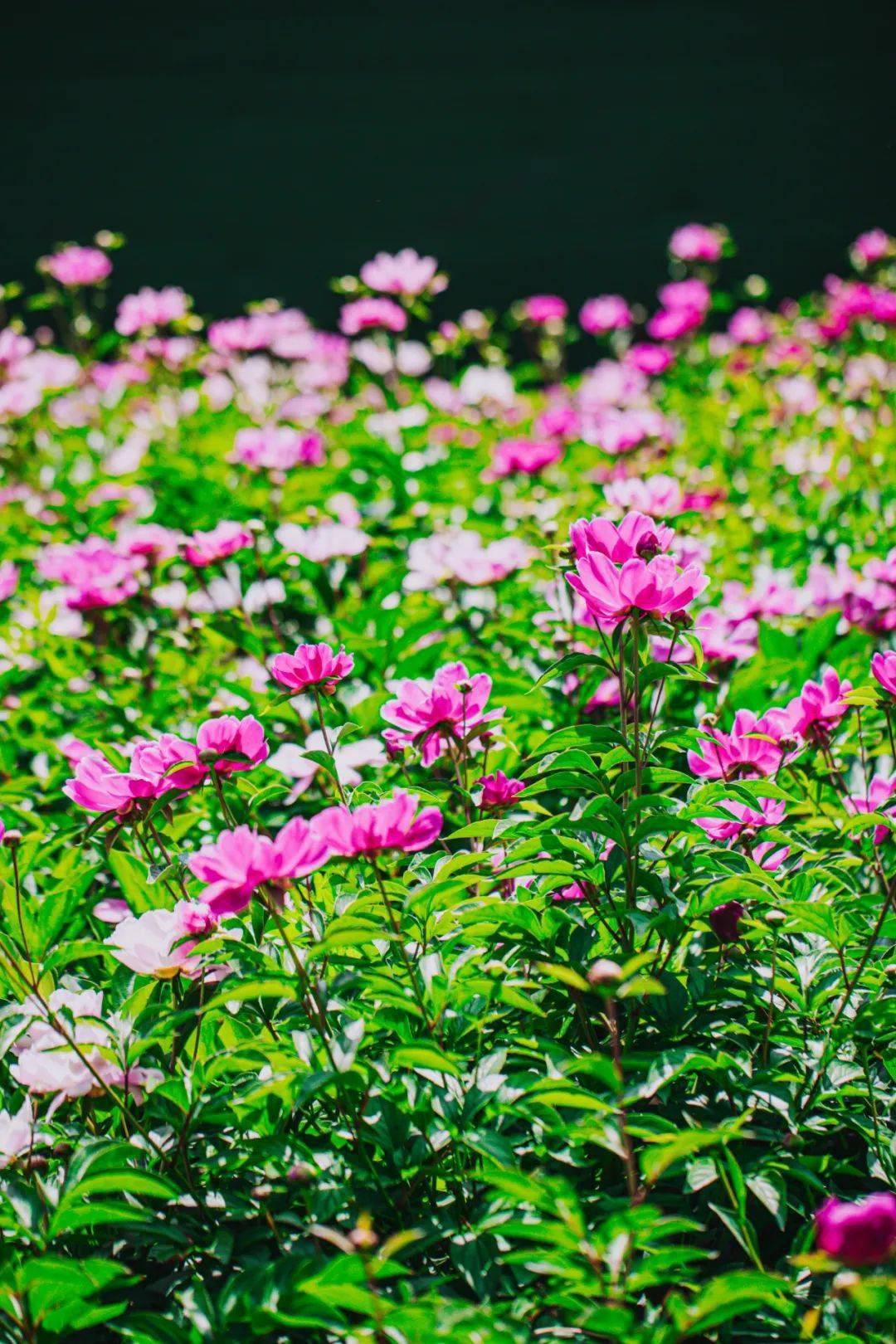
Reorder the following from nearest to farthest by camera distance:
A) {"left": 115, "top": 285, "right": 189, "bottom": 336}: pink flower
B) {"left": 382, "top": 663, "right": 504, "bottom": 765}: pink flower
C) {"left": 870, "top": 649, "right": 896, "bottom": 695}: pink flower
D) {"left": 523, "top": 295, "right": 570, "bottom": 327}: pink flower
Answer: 1. {"left": 870, "top": 649, "right": 896, "bottom": 695}: pink flower
2. {"left": 382, "top": 663, "right": 504, "bottom": 765}: pink flower
3. {"left": 115, "top": 285, "right": 189, "bottom": 336}: pink flower
4. {"left": 523, "top": 295, "right": 570, "bottom": 327}: pink flower

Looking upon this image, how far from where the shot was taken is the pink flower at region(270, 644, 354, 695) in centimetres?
142

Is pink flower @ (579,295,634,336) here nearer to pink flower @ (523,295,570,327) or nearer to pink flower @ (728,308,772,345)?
pink flower @ (523,295,570,327)

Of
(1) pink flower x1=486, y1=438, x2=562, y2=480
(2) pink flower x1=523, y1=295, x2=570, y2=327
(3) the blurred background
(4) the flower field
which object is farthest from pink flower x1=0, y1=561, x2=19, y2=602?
(3) the blurred background

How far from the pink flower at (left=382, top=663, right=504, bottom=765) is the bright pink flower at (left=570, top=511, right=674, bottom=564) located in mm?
243

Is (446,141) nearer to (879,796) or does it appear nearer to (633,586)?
(879,796)

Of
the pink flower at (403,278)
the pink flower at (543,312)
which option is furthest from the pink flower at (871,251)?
the pink flower at (403,278)

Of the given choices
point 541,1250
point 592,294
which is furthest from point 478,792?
point 592,294

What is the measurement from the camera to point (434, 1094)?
47.0 inches

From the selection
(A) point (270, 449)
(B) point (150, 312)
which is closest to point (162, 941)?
(A) point (270, 449)

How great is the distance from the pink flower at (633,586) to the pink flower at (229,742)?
1.29 ft

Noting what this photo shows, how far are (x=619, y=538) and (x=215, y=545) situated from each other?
40.0 inches

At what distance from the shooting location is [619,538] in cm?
135

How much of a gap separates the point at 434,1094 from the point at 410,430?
2.32 metres

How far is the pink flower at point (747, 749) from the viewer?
1500 mm
